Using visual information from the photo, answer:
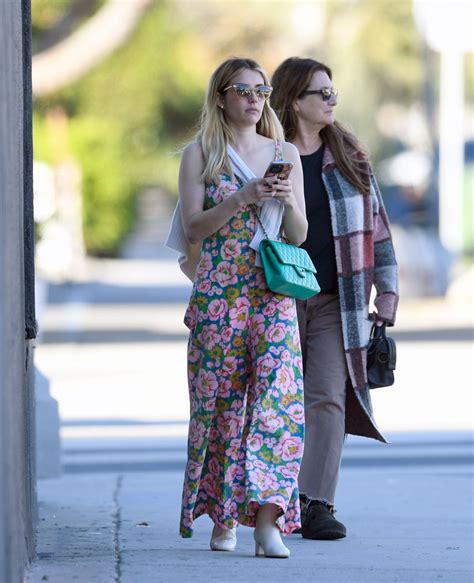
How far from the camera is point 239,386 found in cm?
574

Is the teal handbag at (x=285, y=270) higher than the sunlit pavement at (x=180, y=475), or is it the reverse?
the teal handbag at (x=285, y=270)

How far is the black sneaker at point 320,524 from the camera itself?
635cm

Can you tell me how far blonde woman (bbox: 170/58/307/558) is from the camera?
5641mm

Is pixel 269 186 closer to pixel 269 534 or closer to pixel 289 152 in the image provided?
pixel 289 152


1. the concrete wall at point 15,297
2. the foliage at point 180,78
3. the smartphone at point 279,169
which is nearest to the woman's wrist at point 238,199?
the smartphone at point 279,169

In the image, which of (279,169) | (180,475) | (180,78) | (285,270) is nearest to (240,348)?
(285,270)

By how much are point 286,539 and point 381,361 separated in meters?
0.82

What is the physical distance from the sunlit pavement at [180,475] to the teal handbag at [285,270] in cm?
97

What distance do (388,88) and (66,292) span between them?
69.7 feet

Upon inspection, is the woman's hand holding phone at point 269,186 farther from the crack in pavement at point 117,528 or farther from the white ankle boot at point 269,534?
the crack in pavement at point 117,528

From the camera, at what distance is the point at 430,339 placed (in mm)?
18484

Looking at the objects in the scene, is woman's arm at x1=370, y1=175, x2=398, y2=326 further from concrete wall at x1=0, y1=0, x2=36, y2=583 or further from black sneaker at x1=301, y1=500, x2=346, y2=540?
concrete wall at x1=0, y1=0, x2=36, y2=583

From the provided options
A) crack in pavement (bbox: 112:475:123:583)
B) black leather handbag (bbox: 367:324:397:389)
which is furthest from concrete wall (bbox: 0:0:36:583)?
black leather handbag (bbox: 367:324:397:389)

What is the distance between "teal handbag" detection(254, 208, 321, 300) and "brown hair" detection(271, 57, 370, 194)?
928 millimetres
